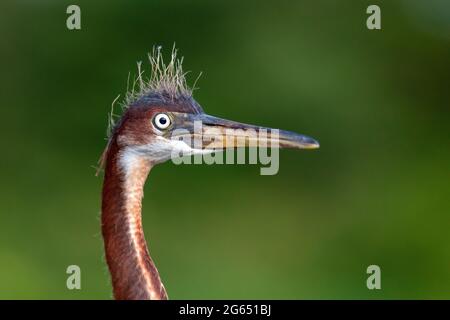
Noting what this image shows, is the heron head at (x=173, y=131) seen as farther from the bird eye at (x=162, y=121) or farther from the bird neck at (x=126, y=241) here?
the bird neck at (x=126, y=241)

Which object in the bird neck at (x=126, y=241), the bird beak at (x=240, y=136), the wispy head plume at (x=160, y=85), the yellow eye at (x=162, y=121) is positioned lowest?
the bird neck at (x=126, y=241)

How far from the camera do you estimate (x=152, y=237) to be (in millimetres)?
7973

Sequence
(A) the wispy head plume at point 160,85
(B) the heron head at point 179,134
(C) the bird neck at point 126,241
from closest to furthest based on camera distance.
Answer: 1. (C) the bird neck at point 126,241
2. (B) the heron head at point 179,134
3. (A) the wispy head plume at point 160,85

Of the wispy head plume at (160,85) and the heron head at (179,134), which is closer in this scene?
the heron head at (179,134)

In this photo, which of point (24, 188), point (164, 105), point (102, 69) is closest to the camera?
point (164, 105)

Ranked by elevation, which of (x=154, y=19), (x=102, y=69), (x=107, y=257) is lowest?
(x=107, y=257)

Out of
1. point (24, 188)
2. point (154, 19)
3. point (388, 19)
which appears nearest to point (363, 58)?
point (388, 19)

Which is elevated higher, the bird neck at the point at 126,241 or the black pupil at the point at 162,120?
the black pupil at the point at 162,120

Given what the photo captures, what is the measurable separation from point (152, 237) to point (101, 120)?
145 cm

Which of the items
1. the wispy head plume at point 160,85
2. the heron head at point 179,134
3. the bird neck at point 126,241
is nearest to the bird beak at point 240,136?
the heron head at point 179,134

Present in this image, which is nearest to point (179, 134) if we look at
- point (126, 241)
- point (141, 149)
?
point (141, 149)

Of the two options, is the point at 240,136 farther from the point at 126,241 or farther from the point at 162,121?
the point at 126,241

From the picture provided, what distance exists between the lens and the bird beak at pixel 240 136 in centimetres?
346

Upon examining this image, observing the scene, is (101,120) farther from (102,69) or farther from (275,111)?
(275,111)
